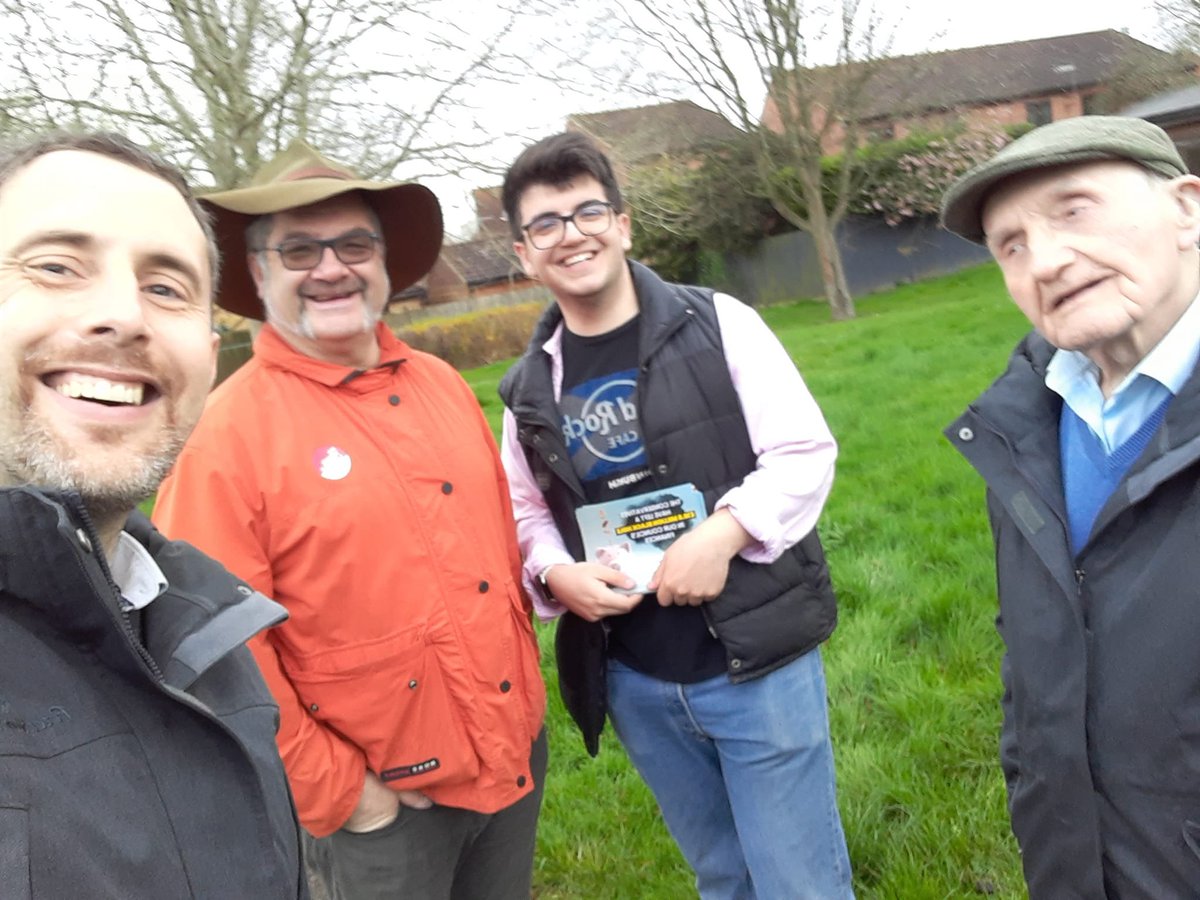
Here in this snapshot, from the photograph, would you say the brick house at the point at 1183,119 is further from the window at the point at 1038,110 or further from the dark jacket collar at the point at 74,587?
the window at the point at 1038,110

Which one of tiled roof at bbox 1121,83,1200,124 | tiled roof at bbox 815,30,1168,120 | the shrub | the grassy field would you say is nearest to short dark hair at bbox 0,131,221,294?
the grassy field

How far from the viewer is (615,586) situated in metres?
2.26

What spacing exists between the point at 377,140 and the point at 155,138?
2.25 m

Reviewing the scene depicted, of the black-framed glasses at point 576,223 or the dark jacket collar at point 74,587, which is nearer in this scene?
the dark jacket collar at point 74,587

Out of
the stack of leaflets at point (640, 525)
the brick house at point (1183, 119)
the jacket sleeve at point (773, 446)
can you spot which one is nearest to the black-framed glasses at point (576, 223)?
the jacket sleeve at point (773, 446)

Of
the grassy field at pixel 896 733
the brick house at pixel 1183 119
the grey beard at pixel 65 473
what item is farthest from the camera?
the brick house at pixel 1183 119

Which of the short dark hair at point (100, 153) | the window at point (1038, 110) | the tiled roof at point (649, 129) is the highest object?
the tiled roof at point (649, 129)

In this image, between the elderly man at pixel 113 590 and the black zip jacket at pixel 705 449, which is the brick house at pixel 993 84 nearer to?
the black zip jacket at pixel 705 449

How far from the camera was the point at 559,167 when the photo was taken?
7.52ft

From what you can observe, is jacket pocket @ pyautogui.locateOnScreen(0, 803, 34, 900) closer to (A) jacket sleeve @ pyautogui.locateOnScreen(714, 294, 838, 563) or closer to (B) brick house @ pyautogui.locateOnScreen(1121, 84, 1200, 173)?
(A) jacket sleeve @ pyautogui.locateOnScreen(714, 294, 838, 563)

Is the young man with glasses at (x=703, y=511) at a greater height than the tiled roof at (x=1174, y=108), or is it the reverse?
the tiled roof at (x=1174, y=108)

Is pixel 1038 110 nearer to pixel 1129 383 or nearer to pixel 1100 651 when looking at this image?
pixel 1129 383

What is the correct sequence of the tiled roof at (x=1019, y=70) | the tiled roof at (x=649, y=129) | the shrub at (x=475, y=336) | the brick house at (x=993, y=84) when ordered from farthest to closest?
the tiled roof at (x=1019, y=70) → the brick house at (x=993, y=84) → the shrub at (x=475, y=336) → the tiled roof at (x=649, y=129)

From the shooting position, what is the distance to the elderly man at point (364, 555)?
6.49 ft
